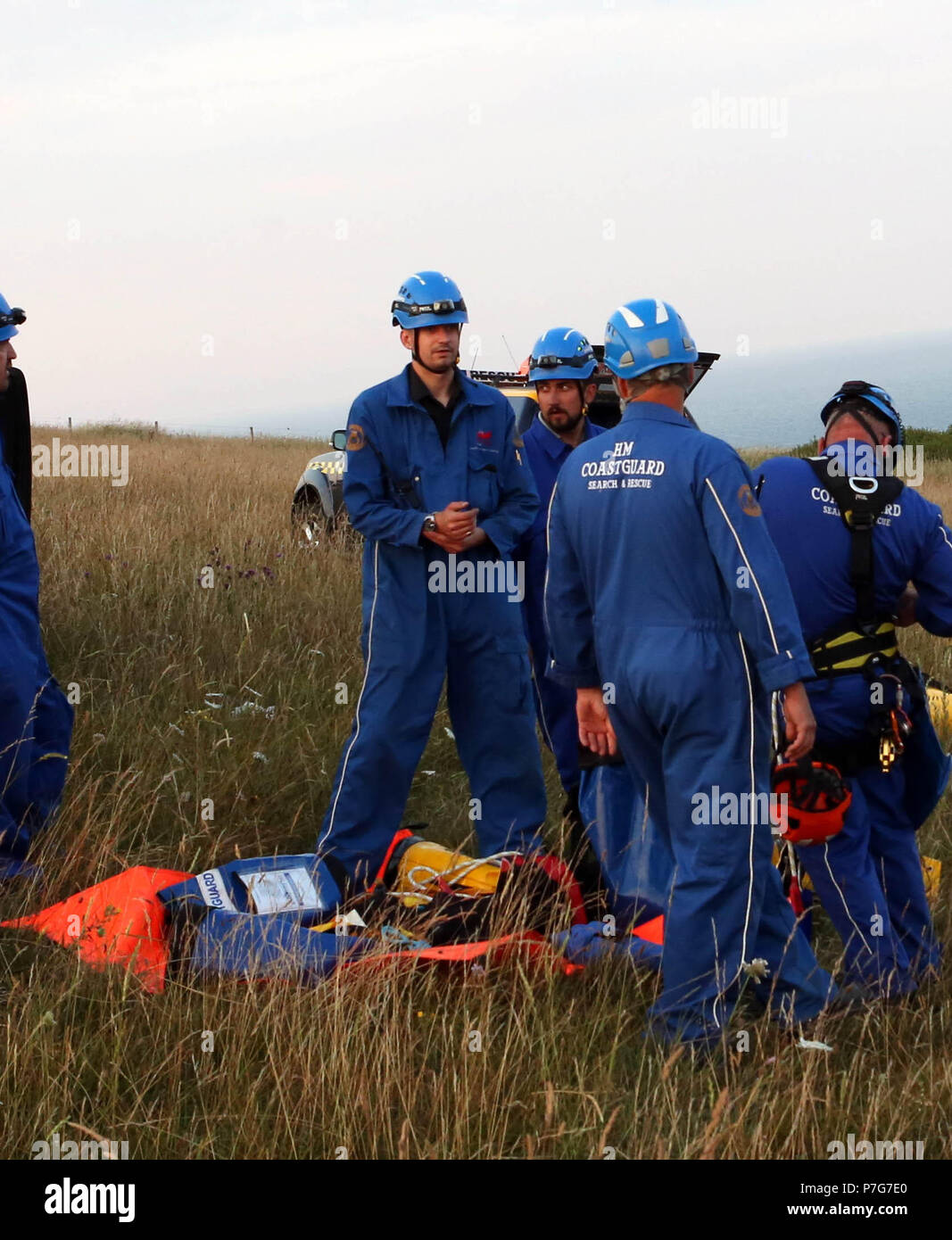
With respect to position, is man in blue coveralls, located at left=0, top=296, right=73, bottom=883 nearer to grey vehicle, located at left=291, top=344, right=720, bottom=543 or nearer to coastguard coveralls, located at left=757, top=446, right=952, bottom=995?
coastguard coveralls, located at left=757, top=446, right=952, bottom=995

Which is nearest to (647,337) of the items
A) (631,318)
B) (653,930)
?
(631,318)

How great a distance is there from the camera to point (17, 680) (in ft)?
16.0

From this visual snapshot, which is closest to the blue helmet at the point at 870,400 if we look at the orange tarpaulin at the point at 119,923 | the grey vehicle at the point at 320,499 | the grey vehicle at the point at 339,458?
the orange tarpaulin at the point at 119,923

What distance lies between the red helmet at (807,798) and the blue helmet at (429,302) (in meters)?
2.32

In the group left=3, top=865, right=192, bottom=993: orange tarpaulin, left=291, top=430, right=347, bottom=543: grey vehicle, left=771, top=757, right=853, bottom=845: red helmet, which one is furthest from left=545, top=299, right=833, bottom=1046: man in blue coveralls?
left=291, top=430, right=347, bottom=543: grey vehicle

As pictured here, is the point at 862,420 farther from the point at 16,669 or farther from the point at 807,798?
the point at 16,669

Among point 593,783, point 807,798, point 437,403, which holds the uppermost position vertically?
point 437,403

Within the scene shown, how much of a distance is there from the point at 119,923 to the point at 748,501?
2331mm

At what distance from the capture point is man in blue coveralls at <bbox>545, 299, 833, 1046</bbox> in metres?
3.71

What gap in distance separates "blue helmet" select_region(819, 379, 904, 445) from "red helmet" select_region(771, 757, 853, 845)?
3.80ft
